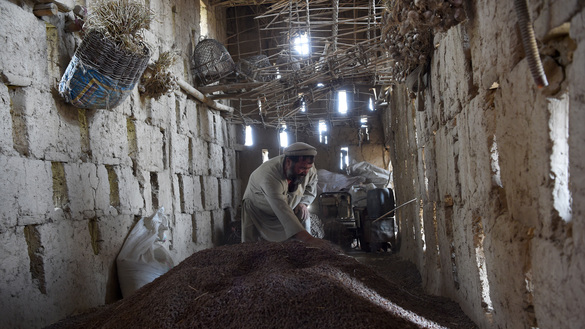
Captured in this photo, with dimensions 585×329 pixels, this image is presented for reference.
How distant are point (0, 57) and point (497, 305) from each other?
4127 mm

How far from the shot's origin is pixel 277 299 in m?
2.68

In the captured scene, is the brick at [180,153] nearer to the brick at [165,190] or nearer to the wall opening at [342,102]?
the brick at [165,190]

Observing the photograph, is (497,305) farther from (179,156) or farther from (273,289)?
(179,156)

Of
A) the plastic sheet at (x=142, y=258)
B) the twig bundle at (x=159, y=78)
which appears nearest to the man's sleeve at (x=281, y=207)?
the plastic sheet at (x=142, y=258)

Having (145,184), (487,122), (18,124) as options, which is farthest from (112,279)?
(487,122)

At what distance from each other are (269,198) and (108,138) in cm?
213

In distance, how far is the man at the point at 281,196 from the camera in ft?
15.5

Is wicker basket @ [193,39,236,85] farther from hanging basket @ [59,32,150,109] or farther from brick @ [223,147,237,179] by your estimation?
hanging basket @ [59,32,150,109]

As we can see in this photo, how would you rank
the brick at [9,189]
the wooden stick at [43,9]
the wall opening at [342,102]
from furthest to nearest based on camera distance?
1. the wall opening at [342,102]
2. the wooden stick at [43,9]
3. the brick at [9,189]

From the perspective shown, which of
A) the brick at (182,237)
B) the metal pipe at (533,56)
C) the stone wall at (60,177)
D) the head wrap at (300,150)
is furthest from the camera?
the brick at (182,237)

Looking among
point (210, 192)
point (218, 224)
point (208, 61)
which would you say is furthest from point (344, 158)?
point (208, 61)

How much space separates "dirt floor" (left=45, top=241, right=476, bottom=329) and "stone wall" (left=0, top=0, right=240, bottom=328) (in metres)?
0.64

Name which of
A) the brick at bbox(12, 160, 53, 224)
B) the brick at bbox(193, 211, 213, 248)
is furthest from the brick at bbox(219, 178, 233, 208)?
the brick at bbox(12, 160, 53, 224)

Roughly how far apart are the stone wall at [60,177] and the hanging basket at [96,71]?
0.21 meters
